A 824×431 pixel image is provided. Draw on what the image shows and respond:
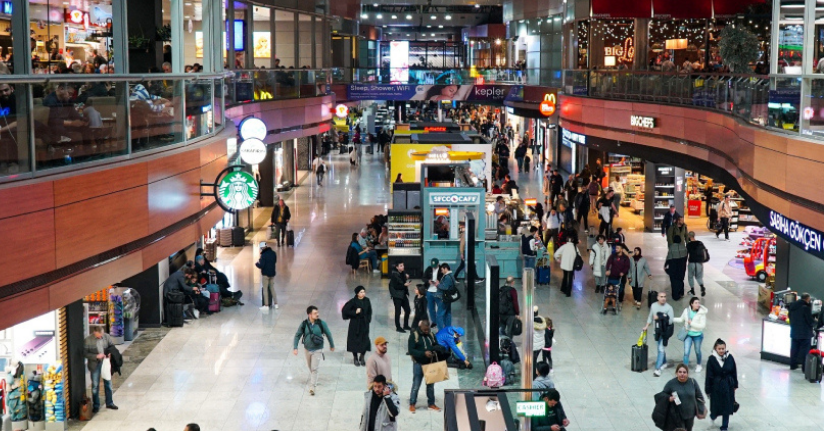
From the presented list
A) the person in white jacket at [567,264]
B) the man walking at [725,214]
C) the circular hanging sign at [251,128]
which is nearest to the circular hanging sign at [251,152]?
the circular hanging sign at [251,128]

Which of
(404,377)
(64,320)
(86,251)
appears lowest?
(404,377)

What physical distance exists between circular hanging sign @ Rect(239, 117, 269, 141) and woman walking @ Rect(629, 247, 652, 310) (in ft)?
27.6

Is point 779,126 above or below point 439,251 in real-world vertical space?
above

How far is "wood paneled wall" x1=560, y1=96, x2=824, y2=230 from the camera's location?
12.9 metres

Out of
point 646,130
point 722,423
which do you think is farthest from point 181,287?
point 646,130

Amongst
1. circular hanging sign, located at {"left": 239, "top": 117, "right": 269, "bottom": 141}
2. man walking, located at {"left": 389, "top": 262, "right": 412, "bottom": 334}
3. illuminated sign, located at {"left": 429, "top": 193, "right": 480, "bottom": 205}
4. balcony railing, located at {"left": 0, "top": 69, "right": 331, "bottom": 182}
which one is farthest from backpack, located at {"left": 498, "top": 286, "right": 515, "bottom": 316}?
circular hanging sign, located at {"left": 239, "top": 117, "right": 269, "bottom": 141}

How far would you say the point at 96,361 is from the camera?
1448 centimetres

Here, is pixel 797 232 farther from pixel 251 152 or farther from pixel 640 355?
pixel 251 152

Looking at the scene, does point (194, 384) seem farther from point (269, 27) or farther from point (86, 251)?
point (269, 27)

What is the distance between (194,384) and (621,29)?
78.2 ft

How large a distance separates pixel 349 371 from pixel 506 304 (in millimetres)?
2797

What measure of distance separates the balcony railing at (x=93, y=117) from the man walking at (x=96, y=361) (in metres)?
3.30

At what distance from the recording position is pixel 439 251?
23.8 metres

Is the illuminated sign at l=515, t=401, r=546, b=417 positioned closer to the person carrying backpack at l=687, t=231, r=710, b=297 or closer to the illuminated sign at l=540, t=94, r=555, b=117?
the person carrying backpack at l=687, t=231, r=710, b=297
